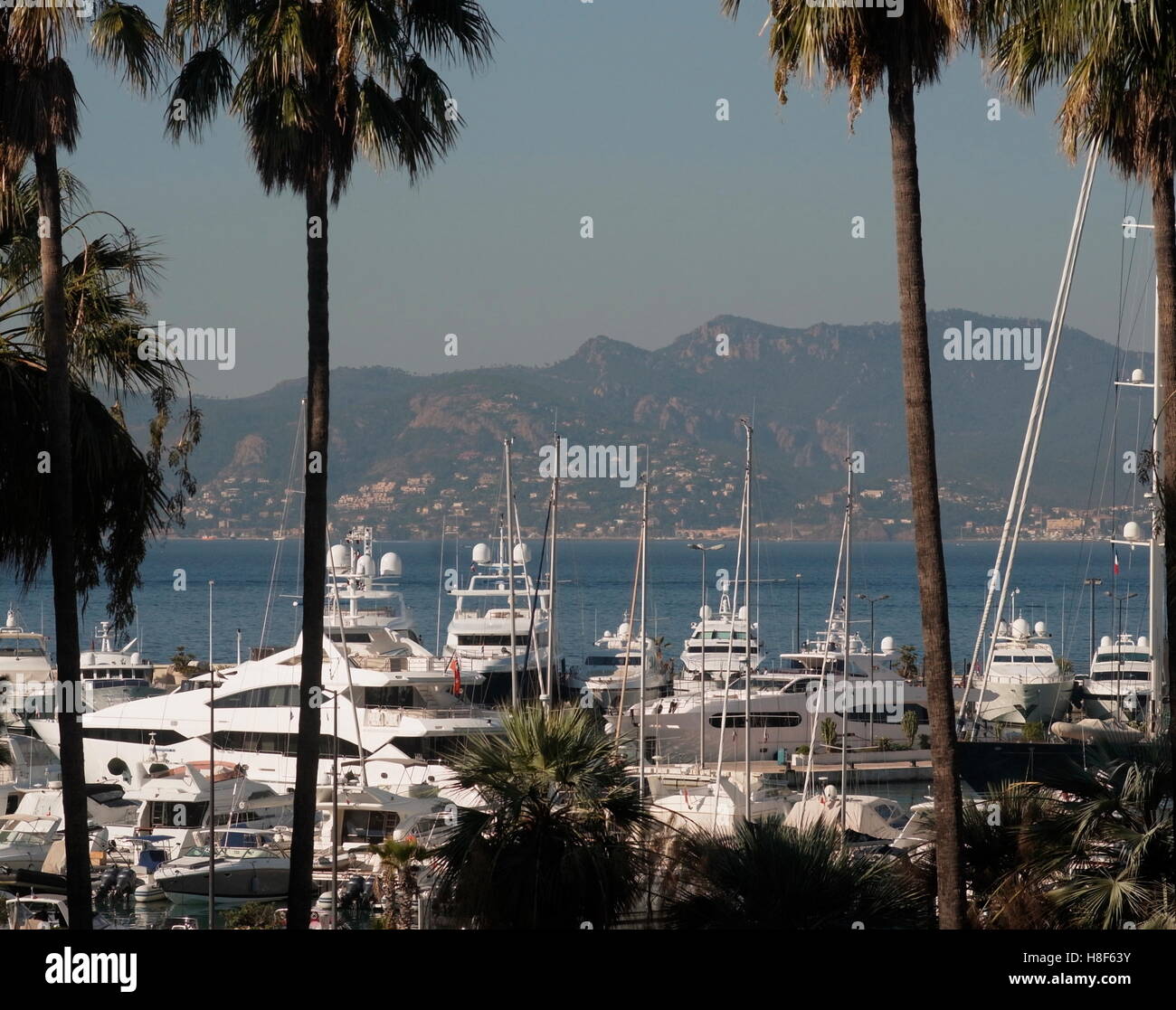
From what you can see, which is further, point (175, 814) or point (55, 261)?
point (175, 814)

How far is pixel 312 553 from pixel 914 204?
6.38m

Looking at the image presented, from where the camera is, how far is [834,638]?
2739 inches

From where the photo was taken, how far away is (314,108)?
14.0 m

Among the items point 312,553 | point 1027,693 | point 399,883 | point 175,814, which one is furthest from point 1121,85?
point 1027,693

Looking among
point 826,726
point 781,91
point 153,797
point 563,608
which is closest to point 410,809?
point 153,797

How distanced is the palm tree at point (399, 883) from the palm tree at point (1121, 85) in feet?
→ 39.3

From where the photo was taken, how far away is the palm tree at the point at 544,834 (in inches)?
483

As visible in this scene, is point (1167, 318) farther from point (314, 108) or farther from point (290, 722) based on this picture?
point (290, 722)

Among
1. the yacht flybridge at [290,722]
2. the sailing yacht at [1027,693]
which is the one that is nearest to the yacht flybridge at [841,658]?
the sailing yacht at [1027,693]

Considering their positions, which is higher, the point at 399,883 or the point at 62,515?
the point at 62,515

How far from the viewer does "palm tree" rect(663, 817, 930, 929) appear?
39.3ft

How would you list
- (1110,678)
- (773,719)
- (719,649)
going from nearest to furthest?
(773,719) < (1110,678) < (719,649)

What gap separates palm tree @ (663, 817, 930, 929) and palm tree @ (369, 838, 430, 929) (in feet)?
28.6
